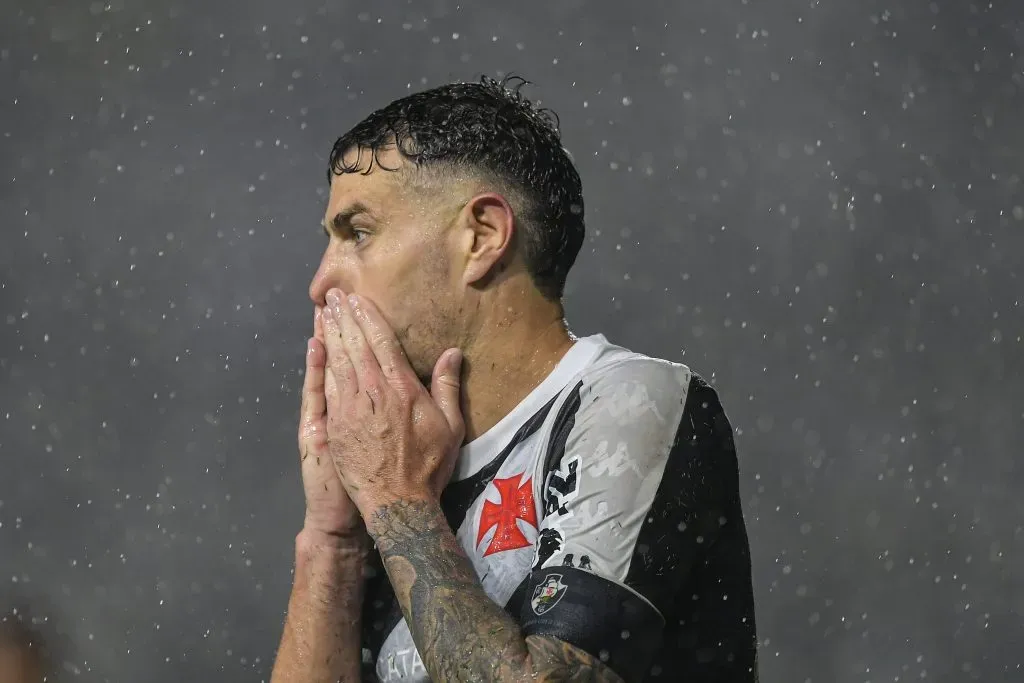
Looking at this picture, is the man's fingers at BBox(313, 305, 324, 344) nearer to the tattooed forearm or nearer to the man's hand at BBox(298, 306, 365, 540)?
the man's hand at BBox(298, 306, 365, 540)

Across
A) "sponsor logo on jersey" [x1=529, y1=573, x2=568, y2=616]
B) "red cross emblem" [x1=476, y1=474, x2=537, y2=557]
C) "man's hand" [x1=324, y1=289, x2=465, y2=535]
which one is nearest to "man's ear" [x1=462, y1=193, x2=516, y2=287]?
"man's hand" [x1=324, y1=289, x2=465, y2=535]

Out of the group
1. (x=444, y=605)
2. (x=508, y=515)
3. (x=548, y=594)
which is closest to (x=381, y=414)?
(x=508, y=515)

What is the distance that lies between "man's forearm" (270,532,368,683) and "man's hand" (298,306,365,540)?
0.11 feet

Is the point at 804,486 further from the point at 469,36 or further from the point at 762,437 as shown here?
the point at 469,36

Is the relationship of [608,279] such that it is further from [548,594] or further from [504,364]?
[548,594]

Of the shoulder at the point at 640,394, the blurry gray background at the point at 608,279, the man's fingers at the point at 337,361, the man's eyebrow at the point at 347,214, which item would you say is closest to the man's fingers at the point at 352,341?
the man's fingers at the point at 337,361

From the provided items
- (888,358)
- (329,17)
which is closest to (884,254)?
(888,358)

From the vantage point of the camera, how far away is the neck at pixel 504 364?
7.73ft

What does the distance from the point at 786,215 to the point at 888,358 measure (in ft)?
2.13

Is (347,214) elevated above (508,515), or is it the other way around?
(347,214)

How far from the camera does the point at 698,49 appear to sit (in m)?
4.92

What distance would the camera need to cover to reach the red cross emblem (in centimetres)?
215

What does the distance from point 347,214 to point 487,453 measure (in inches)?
20.9

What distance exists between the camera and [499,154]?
2.48m
